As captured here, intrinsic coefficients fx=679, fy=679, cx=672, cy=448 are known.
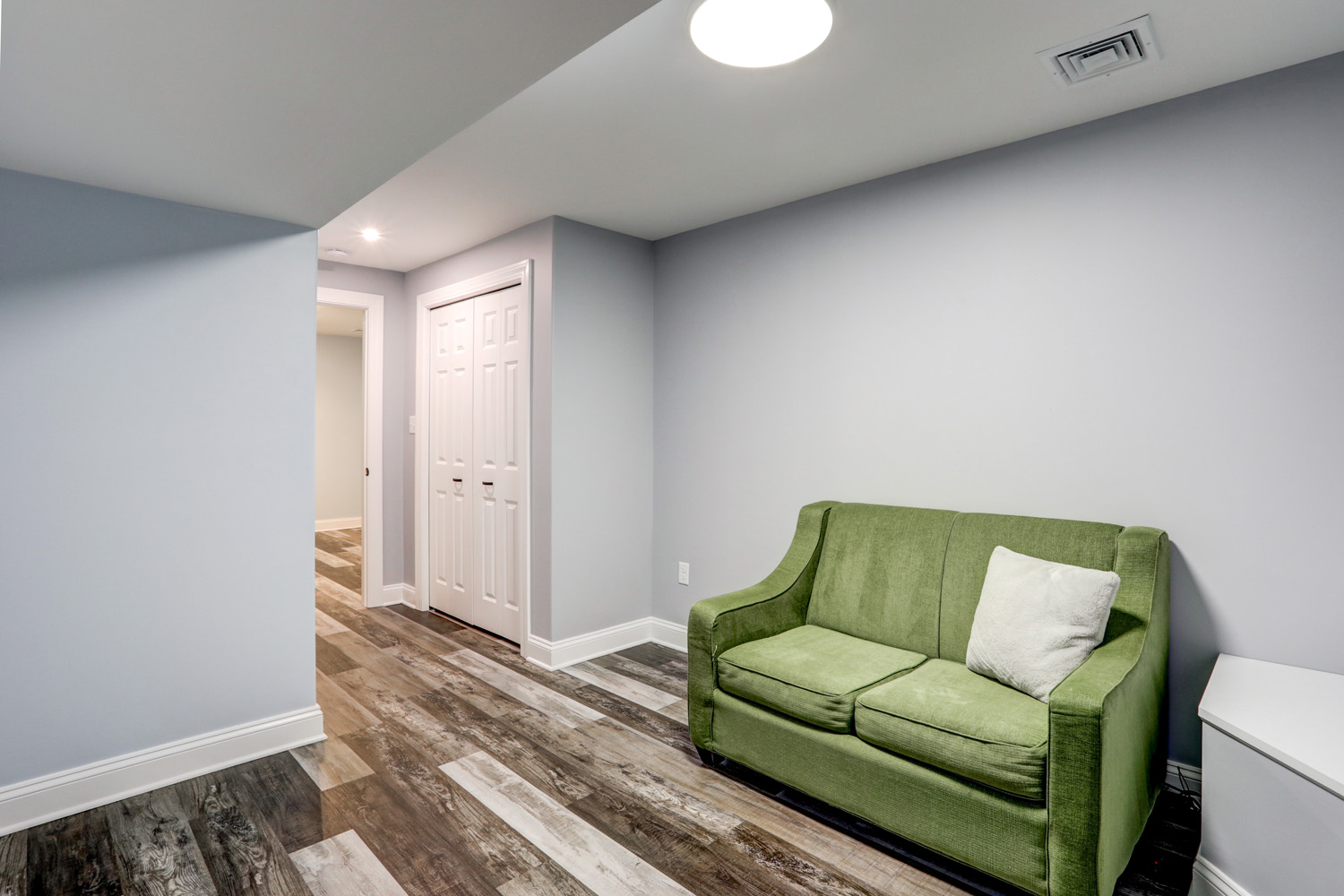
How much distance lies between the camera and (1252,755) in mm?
1595

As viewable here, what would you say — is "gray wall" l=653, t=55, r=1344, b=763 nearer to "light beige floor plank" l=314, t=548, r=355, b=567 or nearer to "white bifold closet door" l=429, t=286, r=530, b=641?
"white bifold closet door" l=429, t=286, r=530, b=641

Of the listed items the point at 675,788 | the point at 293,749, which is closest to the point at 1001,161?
the point at 675,788

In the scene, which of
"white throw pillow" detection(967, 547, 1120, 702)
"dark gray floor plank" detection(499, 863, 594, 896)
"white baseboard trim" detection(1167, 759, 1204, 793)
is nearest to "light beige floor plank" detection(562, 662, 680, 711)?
"dark gray floor plank" detection(499, 863, 594, 896)

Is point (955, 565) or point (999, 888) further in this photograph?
point (955, 565)

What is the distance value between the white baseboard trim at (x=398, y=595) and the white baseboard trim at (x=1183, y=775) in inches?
166

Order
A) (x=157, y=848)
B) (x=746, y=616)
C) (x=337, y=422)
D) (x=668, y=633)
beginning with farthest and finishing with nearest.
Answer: (x=337, y=422) → (x=668, y=633) → (x=746, y=616) → (x=157, y=848)

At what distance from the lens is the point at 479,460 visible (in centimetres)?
414

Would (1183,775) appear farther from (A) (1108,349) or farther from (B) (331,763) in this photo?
(B) (331,763)

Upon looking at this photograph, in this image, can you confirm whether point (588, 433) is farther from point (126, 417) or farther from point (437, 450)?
point (126, 417)

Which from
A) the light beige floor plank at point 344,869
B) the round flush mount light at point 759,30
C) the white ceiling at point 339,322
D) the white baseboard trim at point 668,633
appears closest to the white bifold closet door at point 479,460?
the white baseboard trim at point 668,633

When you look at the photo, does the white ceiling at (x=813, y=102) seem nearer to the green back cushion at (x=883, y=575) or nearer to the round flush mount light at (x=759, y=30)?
the round flush mount light at (x=759, y=30)

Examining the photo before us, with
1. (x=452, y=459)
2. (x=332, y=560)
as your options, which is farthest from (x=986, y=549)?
(x=332, y=560)

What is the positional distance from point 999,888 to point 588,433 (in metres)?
2.62

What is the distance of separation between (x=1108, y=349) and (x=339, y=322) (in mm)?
7151
